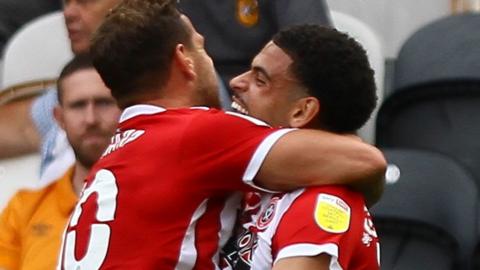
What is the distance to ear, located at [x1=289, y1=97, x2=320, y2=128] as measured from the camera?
3.07m

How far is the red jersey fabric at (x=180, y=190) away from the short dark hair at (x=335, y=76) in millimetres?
112

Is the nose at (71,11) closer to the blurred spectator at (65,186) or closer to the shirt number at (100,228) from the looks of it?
the blurred spectator at (65,186)

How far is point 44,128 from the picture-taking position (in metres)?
4.96

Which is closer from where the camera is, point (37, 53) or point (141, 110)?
point (141, 110)

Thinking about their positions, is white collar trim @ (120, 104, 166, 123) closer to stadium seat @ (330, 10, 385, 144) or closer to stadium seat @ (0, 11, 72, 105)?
stadium seat @ (330, 10, 385, 144)

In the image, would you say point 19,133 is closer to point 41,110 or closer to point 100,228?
point 41,110

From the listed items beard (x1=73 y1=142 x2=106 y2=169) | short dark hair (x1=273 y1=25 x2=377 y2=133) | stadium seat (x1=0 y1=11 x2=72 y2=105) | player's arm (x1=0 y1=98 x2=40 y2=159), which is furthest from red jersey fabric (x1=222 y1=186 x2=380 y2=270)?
stadium seat (x1=0 y1=11 x2=72 y2=105)

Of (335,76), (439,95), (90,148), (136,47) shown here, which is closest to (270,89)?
(335,76)

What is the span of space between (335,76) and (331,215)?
274mm

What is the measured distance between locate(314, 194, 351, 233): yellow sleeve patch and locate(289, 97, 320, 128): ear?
7.0 inches

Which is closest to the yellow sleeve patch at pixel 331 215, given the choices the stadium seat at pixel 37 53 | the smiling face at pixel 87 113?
the smiling face at pixel 87 113

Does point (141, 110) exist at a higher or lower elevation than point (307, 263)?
higher

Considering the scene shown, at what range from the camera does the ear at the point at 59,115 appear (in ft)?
15.2

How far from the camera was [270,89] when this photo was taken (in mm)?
3152
